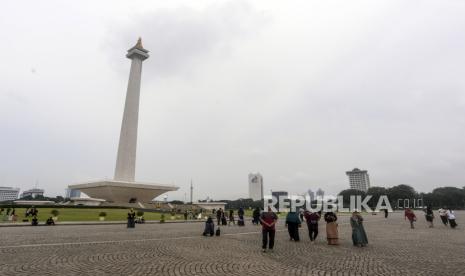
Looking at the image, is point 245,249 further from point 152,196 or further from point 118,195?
point 152,196

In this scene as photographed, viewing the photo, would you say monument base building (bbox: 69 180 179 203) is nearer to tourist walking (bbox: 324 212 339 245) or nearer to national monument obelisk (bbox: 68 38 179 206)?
national monument obelisk (bbox: 68 38 179 206)

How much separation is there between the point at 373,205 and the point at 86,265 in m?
117

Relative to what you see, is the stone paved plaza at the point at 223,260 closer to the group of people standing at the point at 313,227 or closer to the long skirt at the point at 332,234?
the group of people standing at the point at 313,227

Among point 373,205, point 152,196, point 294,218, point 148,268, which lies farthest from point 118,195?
point 373,205

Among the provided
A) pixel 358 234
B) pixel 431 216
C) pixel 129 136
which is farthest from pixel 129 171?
pixel 358 234

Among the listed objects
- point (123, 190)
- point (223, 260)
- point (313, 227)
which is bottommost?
point (223, 260)

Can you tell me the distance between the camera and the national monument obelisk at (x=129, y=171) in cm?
6550

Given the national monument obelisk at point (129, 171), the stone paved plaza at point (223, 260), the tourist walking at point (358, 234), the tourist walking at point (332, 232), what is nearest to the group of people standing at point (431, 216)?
the stone paved plaza at point (223, 260)

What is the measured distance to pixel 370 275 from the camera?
7.69 m

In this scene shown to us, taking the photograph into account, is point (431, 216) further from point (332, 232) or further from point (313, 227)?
point (332, 232)

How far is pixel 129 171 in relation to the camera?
69.9 m

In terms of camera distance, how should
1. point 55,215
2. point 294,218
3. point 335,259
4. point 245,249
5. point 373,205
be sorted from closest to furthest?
point 335,259 → point 245,249 → point 294,218 → point 55,215 → point 373,205

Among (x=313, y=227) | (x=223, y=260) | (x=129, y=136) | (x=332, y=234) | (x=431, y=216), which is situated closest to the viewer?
(x=223, y=260)

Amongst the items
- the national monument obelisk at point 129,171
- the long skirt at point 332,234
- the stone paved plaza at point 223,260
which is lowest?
the stone paved plaza at point 223,260
